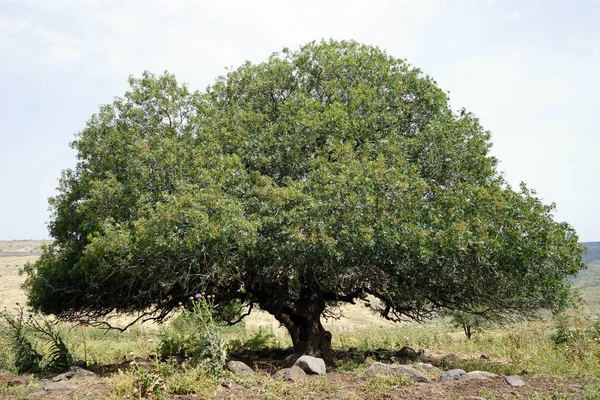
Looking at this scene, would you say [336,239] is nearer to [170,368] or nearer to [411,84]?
[170,368]

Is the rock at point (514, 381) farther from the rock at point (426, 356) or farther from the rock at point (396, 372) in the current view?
the rock at point (426, 356)

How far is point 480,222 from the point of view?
1144 cm

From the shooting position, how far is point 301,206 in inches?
458

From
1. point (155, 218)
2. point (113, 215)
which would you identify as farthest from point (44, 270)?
point (155, 218)

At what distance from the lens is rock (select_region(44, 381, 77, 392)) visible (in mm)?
9758

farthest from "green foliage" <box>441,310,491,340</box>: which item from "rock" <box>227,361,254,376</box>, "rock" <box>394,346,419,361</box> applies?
"rock" <box>227,361,254,376</box>

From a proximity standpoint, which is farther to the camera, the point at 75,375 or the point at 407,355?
the point at 407,355

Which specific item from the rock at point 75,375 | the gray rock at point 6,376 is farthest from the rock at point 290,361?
the gray rock at point 6,376

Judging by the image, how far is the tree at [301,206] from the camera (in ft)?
37.6

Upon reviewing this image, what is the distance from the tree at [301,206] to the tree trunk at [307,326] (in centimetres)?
4

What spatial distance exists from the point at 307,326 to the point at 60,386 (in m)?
7.33

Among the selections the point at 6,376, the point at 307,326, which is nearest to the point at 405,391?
the point at 307,326

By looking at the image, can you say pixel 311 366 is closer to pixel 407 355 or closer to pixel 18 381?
pixel 407 355

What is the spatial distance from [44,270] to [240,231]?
7.04 meters
